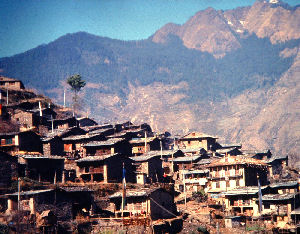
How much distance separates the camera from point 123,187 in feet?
173

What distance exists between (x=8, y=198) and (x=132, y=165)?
24.7m

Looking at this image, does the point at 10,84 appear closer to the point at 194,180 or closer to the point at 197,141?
the point at 197,141

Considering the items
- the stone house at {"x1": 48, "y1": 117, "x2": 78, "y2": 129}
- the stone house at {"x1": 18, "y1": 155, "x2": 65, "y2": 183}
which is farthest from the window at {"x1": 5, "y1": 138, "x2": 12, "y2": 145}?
the stone house at {"x1": 48, "y1": 117, "x2": 78, "y2": 129}

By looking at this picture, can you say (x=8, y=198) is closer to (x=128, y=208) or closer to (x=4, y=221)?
(x=4, y=221)

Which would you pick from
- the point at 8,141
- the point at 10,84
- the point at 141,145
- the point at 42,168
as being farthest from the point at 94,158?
the point at 10,84

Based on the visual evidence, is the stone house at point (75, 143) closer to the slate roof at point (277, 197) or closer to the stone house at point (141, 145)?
the stone house at point (141, 145)

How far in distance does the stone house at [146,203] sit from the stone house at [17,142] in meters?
18.8

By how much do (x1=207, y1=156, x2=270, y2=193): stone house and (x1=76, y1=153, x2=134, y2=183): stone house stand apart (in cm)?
1373

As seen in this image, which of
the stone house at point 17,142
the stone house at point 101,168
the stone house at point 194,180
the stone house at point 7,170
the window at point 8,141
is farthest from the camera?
the stone house at point 194,180

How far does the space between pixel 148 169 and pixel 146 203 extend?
17336 mm

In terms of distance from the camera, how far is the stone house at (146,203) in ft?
171

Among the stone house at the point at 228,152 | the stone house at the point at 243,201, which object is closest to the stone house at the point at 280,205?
the stone house at the point at 243,201

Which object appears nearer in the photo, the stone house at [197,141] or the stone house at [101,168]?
the stone house at [101,168]

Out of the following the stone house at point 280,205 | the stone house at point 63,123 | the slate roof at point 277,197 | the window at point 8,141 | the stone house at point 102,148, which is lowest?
the stone house at point 280,205
